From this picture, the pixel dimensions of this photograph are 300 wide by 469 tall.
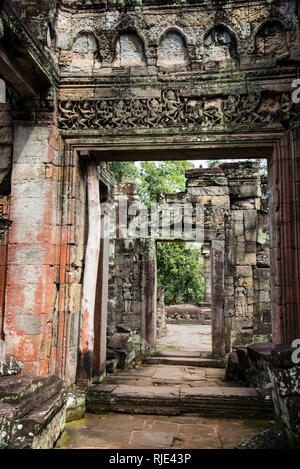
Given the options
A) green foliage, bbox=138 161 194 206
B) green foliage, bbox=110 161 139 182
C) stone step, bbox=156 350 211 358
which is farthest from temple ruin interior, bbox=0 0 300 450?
green foliage, bbox=138 161 194 206

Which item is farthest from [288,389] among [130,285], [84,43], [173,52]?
[130,285]

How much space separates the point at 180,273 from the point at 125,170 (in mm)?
6434

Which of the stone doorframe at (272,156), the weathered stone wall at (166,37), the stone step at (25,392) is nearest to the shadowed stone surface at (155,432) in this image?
the stone step at (25,392)

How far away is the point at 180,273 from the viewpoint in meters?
21.0

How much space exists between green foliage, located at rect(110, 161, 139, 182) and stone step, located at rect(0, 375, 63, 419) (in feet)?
50.4

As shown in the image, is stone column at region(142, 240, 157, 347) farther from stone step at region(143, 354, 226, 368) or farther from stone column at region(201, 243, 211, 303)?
stone column at region(201, 243, 211, 303)

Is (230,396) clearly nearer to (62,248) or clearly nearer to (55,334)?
(55,334)

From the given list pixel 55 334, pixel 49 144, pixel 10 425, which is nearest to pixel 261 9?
pixel 49 144

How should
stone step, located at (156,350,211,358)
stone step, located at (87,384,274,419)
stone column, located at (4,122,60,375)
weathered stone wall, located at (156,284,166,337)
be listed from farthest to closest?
weathered stone wall, located at (156,284,166,337) < stone step, located at (156,350,211,358) < stone step, located at (87,384,274,419) < stone column, located at (4,122,60,375)

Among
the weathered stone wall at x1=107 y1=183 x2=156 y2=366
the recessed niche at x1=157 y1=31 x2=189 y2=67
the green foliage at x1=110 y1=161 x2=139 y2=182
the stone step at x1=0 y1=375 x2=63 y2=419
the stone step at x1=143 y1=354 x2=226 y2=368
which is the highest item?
the green foliage at x1=110 y1=161 x2=139 y2=182

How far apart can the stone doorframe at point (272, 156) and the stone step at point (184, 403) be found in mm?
837

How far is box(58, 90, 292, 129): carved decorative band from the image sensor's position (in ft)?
15.5

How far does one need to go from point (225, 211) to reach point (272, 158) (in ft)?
17.5

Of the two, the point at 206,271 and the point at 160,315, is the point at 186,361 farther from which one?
the point at 206,271
